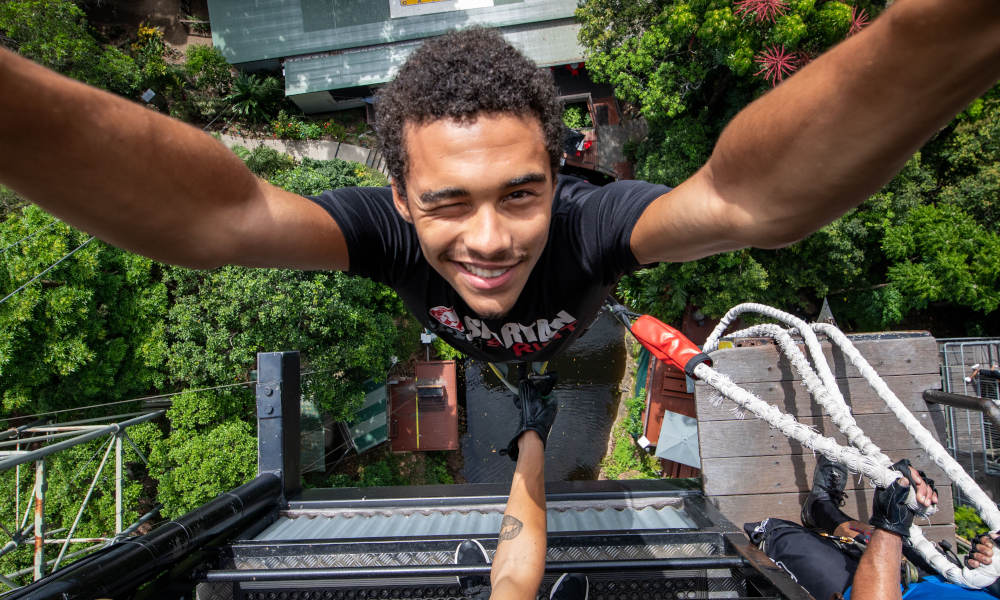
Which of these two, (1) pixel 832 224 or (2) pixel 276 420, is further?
(1) pixel 832 224

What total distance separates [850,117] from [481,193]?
1.11 metres

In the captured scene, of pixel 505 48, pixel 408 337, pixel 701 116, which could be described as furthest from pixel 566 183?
pixel 408 337

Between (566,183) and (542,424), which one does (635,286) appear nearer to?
(542,424)

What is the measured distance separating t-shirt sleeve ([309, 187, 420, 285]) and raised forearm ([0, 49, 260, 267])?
63 centimetres

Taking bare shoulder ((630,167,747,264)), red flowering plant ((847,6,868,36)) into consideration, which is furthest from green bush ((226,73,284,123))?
bare shoulder ((630,167,747,264))

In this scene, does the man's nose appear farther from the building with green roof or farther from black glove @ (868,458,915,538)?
the building with green roof

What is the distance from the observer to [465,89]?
1780 mm

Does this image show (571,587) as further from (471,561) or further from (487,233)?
(487,233)

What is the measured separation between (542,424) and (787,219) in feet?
9.41

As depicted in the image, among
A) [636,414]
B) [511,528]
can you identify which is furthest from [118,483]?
[636,414]

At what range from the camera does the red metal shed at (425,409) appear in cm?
1392

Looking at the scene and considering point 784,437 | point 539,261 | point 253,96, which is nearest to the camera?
point 539,261

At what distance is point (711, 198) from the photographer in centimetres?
143

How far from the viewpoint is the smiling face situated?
1742 millimetres
